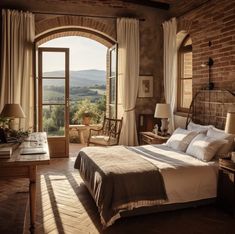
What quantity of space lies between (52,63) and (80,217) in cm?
375

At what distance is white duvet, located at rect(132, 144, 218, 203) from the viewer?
11.4ft

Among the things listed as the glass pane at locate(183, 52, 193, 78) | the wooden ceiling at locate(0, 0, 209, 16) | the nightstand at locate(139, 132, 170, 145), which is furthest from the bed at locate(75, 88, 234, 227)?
the wooden ceiling at locate(0, 0, 209, 16)

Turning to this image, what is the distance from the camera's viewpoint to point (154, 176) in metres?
3.41

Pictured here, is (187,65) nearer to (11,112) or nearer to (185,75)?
(185,75)

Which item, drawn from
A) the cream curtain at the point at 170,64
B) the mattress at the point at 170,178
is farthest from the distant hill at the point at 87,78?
the mattress at the point at 170,178

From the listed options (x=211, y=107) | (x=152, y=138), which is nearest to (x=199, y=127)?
(x=211, y=107)

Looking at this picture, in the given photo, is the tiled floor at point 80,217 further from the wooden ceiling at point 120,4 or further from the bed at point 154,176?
the wooden ceiling at point 120,4

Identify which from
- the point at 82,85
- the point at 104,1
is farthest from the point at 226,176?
the point at 82,85

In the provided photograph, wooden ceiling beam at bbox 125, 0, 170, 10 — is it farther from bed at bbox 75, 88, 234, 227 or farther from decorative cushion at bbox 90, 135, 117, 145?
bed at bbox 75, 88, 234, 227

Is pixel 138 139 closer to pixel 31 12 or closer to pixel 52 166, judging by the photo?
pixel 52 166

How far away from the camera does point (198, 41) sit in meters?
5.28

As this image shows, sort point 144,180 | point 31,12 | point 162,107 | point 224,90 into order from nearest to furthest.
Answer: point 144,180 → point 224,90 → point 162,107 → point 31,12

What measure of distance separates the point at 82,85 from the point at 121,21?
4996 millimetres

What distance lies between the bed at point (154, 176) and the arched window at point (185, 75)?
1715mm
